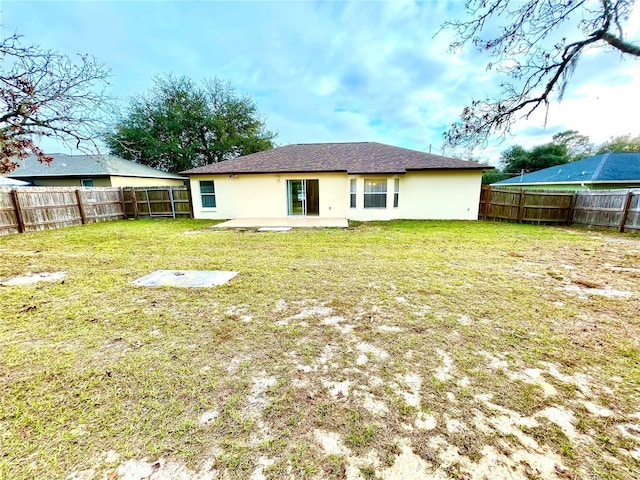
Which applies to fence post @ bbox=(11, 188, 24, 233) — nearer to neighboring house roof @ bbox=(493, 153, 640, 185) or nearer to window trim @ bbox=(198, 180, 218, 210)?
window trim @ bbox=(198, 180, 218, 210)

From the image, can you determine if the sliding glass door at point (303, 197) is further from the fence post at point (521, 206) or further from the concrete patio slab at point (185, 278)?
the fence post at point (521, 206)

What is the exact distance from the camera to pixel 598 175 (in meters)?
15.1

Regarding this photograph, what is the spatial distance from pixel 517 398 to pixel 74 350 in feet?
13.0

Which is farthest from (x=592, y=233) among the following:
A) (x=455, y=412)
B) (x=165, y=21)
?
(x=165, y=21)

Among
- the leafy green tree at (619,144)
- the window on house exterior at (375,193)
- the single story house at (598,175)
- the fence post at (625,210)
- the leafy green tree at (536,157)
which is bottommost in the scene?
the fence post at (625,210)

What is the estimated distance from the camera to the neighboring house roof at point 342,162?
40.4ft

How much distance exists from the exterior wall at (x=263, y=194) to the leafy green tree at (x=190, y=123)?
1354 centimetres

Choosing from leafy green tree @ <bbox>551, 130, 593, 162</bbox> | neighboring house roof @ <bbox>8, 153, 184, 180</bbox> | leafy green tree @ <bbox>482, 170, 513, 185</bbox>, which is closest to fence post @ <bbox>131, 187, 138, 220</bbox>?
neighboring house roof @ <bbox>8, 153, 184, 180</bbox>

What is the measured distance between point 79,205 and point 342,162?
1238 centimetres

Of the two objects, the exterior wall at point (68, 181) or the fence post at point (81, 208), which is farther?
the exterior wall at point (68, 181)

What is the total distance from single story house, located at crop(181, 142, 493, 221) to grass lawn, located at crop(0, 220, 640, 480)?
318 inches

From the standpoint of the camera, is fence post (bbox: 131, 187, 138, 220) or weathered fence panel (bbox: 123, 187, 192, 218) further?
fence post (bbox: 131, 187, 138, 220)

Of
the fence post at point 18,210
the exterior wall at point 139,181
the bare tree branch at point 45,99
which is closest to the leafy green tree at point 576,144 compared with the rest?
the exterior wall at point 139,181

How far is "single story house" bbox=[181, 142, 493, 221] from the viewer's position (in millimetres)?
12453
